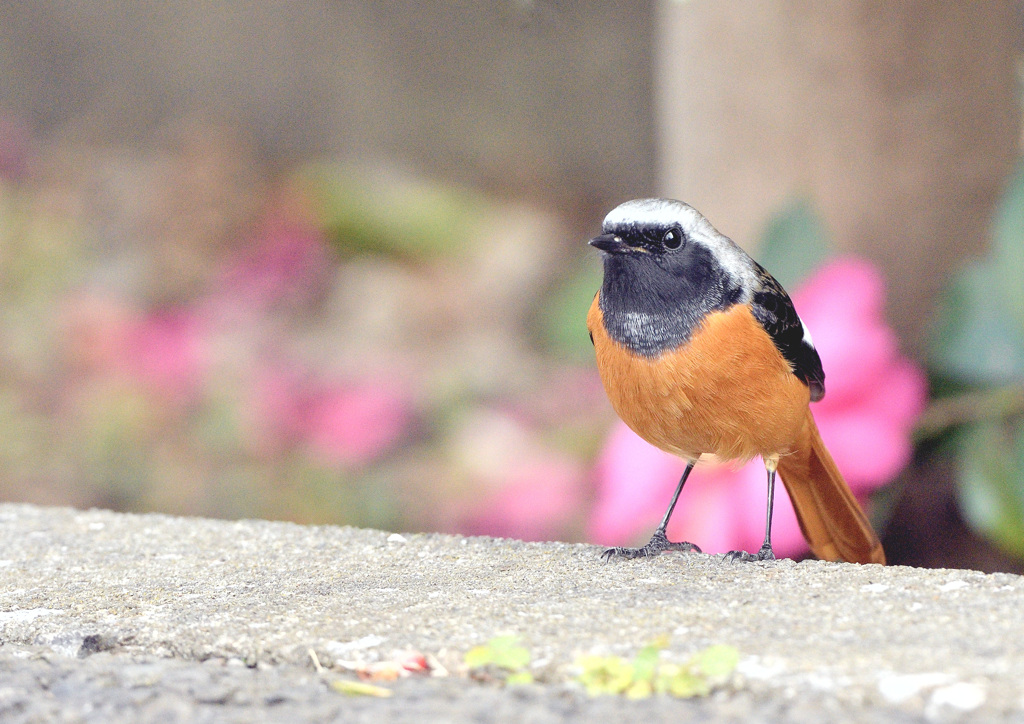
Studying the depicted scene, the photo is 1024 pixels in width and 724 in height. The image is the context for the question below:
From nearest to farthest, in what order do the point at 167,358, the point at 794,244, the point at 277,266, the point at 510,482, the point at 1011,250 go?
the point at 1011,250, the point at 794,244, the point at 510,482, the point at 167,358, the point at 277,266

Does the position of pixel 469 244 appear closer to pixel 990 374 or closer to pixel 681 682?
pixel 990 374

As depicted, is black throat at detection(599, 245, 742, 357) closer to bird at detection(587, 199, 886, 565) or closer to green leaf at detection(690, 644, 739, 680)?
bird at detection(587, 199, 886, 565)

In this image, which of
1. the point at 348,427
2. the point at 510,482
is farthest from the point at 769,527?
the point at 348,427

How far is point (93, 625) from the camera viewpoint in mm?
1759

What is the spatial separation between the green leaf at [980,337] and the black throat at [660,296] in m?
0.82

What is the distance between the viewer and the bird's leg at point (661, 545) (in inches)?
88.0

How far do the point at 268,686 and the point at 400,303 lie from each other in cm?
443

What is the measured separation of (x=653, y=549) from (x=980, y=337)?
1006 mm

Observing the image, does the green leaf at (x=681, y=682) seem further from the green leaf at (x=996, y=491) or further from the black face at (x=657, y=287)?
the green leaf at (x=996, y=491)

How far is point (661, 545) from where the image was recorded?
246 centimetres

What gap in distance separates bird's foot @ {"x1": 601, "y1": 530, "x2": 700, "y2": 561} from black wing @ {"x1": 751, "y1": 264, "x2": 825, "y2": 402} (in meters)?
0.39

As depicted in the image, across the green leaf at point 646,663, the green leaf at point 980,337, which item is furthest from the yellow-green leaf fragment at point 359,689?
the green leaf at point 980,337

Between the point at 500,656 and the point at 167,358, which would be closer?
the point at 500,656

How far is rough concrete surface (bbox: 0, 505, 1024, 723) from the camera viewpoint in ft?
4.47
